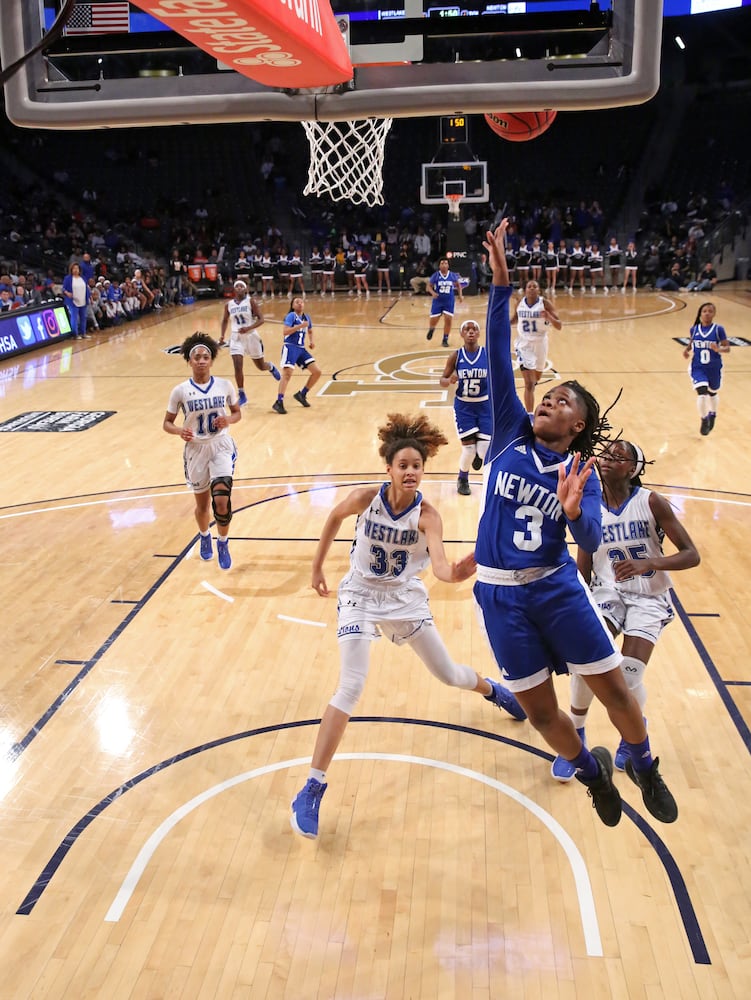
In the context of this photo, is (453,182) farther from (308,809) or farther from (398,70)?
(308,809)

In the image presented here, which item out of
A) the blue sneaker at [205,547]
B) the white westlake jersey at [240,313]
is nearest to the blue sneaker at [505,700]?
the blue sneaker at [205,547]

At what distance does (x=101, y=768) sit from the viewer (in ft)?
17.0

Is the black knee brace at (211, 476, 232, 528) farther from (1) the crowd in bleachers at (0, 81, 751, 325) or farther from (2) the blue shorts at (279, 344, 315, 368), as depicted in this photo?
(1) the crowd in bleachers at (0, 81, 751, 325)

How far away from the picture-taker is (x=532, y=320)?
42.5 feet

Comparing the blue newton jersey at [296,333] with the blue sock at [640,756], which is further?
the blue newton jersey at [296,333]

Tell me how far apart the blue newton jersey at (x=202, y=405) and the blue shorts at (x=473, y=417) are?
2.58m

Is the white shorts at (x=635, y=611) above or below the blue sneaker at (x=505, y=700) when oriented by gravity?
above

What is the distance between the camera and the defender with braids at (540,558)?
12.3ft

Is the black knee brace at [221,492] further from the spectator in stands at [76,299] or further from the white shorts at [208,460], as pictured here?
the spectator in stands at [76,299]

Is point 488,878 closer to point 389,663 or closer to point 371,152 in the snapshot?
point 389,663

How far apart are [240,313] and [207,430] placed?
6.44 metres

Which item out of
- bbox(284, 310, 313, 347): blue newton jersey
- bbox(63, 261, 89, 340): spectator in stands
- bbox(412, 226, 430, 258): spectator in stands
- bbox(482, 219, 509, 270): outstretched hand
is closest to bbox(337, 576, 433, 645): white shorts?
bbox(482, 219, 509, 270): outstretched hand

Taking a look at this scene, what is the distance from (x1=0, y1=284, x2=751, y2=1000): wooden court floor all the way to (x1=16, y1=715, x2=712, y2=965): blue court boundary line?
0.04 feet

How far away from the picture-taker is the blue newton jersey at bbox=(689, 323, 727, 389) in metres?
11.1
